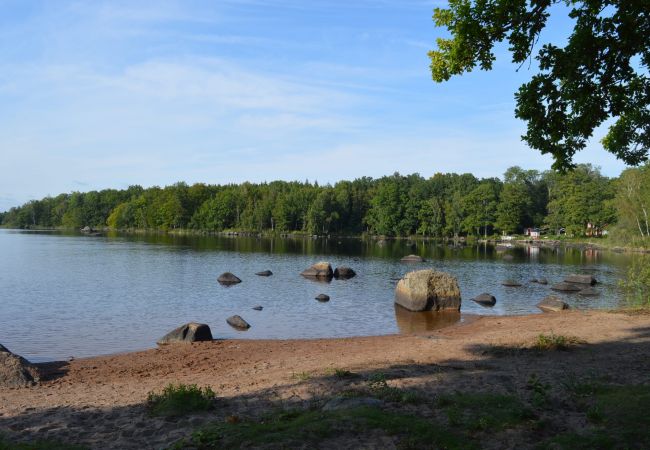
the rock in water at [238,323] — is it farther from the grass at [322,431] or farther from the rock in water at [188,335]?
the grass at [322,431]

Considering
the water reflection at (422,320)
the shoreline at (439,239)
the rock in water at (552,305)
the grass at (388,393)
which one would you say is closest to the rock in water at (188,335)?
the water reflection at (422,320)

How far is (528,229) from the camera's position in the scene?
147 meters

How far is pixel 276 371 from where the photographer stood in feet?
50.5

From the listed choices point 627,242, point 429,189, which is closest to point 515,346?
point 627,242

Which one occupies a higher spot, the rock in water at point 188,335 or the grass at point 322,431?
the grass at point 322,431

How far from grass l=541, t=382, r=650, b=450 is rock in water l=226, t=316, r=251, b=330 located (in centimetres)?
1933

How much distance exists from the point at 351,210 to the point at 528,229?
175 ft

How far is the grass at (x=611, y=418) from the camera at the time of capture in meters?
7.50

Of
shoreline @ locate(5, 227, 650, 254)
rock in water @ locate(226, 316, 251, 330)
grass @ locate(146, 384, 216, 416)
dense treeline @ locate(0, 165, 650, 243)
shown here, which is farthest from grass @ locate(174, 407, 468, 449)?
dense treeline @ locate(0, 165, 650, 243)

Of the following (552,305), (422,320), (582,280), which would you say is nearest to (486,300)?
(552,305)

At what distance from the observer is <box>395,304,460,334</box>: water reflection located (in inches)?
1086

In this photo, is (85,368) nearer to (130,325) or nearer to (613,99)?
(130,325)

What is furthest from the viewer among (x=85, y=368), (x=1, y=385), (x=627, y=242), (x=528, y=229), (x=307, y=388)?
(x=528, y=229)

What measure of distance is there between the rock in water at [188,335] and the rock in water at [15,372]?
7.40 m
